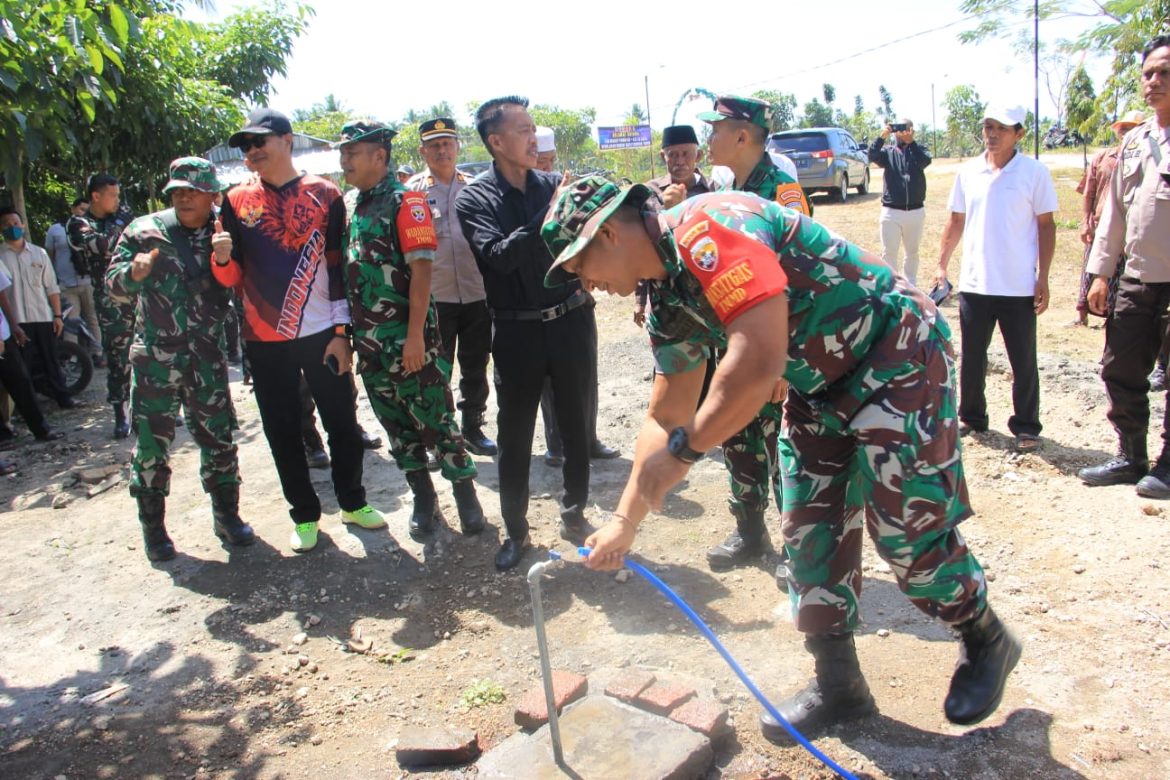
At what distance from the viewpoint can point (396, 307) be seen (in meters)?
4.07

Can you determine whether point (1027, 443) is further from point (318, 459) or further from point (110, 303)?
point (110, 303)

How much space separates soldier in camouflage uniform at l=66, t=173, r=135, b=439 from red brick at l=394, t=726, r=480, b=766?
4.87m

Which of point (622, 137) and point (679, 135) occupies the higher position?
point (622, 137)

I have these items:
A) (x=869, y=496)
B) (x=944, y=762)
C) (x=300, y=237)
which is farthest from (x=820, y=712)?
(x=300, y=237)

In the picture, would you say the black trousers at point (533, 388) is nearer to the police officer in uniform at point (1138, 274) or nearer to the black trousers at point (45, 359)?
the police officer in uniform at point (1138, 274)

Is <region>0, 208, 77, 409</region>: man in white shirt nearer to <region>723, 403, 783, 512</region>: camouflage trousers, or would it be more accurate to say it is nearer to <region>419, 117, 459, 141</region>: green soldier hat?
<region>419, 117, 459, 141</region>: green soldier hat

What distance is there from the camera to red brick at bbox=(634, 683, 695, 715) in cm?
273

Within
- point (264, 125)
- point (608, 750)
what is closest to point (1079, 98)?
point (264, 125)

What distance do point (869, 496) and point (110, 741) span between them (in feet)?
8.96

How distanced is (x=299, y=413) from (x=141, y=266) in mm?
1007

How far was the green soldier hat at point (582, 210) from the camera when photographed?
2.10m

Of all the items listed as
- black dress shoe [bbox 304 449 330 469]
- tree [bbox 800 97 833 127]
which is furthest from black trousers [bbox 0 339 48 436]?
tree [bbox 800 97 833 127]

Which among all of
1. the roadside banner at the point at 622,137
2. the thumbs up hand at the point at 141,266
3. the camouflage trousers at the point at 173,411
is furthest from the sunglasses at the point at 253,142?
the roadside banner at the point at 622,137

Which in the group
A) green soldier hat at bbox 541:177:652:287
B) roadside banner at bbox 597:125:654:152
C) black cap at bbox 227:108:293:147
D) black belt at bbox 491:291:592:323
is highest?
roadside banner at bbox 597:125:654:152
